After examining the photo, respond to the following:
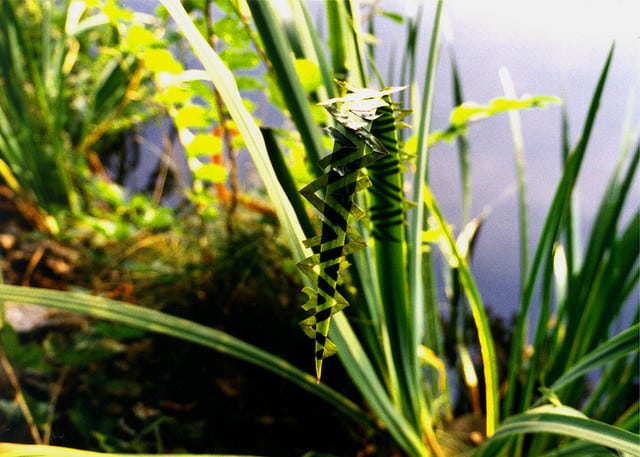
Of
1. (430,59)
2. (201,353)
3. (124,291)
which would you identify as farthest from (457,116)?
(124,291)

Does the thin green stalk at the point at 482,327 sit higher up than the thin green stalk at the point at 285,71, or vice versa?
the thin green stalk at the point at 285,71

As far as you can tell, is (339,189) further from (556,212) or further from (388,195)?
(556,212)

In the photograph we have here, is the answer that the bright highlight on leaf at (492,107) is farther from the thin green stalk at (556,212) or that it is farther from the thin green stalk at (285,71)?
the thin green stalk at (285,71)

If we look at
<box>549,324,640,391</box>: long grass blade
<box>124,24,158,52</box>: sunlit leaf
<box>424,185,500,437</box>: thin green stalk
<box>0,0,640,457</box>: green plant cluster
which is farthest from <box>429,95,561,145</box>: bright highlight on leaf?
<box>124,24,158,52</box>: sunlit leaf

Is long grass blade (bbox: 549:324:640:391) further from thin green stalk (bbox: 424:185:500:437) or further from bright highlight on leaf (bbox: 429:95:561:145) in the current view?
bright highlight on leaf (bbox: 429:95:561:145)

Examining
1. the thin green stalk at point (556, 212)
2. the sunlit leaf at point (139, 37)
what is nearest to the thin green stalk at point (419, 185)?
the thin green stalk at point (556, 212)

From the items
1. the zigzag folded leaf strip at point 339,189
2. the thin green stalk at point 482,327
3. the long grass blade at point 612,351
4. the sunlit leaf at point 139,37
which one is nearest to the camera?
the zigzag folded leaf strip at point 339,189

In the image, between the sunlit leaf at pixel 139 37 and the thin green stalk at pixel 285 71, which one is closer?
the thin green stalk at pixel 285 71

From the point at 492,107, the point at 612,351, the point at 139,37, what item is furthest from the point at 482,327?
the point at 139,37

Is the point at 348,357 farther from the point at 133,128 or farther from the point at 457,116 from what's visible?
the point at 133,128
